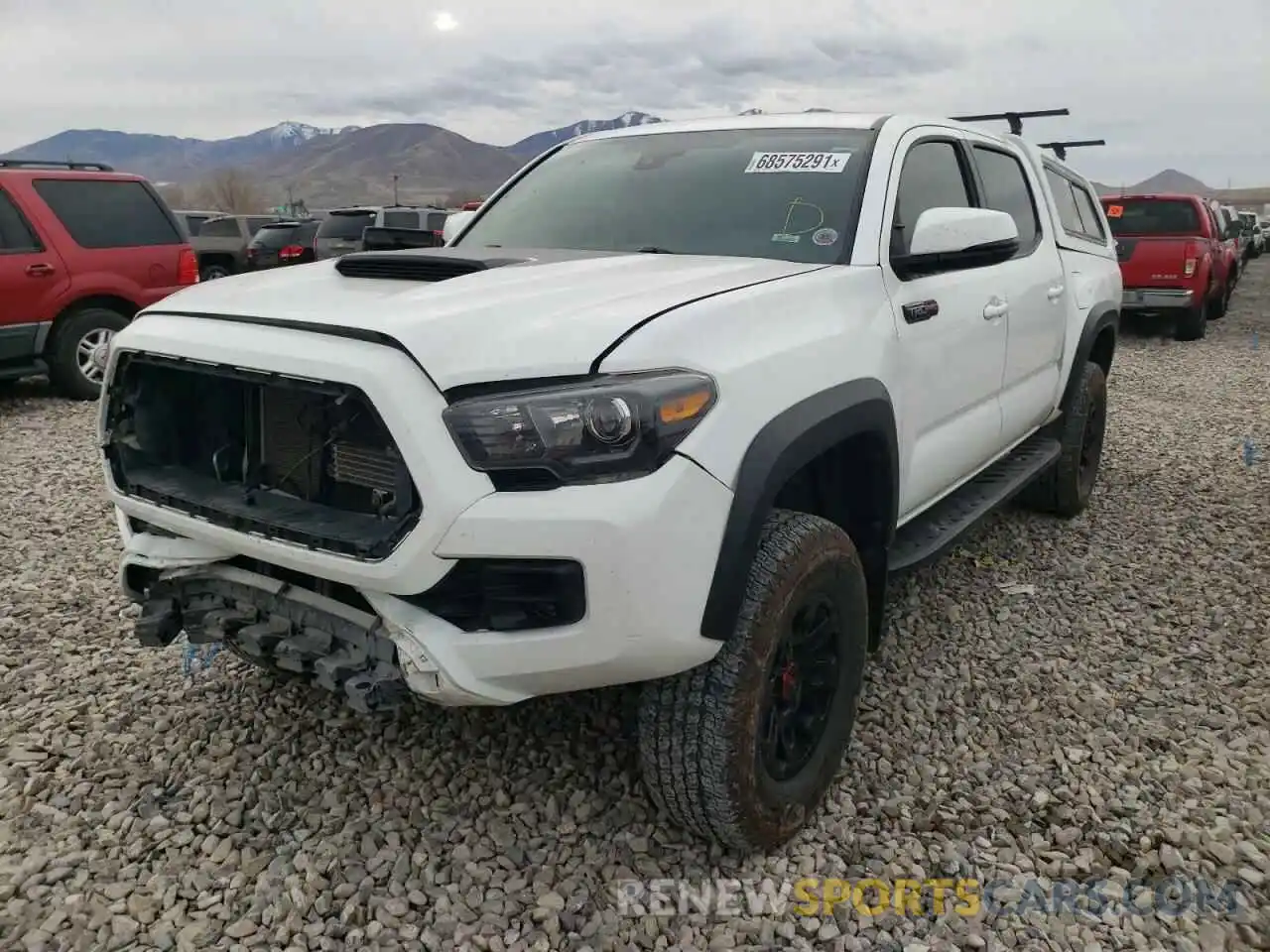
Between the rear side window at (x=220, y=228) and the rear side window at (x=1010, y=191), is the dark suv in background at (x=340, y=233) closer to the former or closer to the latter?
the rear side window at (x=220, y=228)

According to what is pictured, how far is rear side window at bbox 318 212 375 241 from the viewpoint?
1452cm

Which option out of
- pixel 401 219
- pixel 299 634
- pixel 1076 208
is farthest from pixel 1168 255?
pixel 299 634

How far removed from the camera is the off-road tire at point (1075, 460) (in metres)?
4.89

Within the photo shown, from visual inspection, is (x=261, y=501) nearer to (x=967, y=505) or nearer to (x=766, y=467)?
(x=766, y=467)

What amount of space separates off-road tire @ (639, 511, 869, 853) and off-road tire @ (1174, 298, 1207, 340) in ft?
38.8

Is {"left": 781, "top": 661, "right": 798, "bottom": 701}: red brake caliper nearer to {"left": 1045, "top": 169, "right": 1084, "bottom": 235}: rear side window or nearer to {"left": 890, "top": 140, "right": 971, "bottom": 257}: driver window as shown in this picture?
{"left": 890, "top": 140, "right": 971, "bottom": 257}: driver window

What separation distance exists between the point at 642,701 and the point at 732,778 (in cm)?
27

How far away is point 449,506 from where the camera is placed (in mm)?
1938

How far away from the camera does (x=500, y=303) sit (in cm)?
219

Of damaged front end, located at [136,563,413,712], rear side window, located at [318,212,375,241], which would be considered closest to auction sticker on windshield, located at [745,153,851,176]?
damaged front end, located at [136,563,413,712]

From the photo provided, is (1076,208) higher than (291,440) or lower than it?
higher

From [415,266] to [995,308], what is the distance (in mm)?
2106

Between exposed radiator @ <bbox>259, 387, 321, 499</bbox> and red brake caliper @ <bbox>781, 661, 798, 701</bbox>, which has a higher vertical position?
exposed radiator @ <bbox>259, 387, 321, 499</bbox>

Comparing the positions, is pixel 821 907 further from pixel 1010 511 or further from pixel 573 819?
pixel 1010 511
